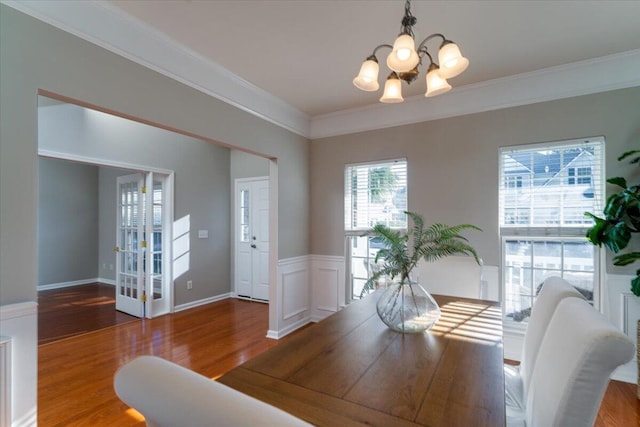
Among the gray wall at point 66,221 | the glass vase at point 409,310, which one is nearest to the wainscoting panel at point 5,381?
the glass vase at point 409,310

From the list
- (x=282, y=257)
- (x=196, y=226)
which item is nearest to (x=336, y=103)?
(x=282, y=257)

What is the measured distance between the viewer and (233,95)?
111 inches

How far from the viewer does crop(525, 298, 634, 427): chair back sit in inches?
29.7

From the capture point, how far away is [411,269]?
1.45m

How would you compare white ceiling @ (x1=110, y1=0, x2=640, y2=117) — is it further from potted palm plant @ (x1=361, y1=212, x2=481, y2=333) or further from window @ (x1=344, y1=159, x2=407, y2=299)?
potted palm plant @ (x1=361, y1=212, x2=481, y2=333)

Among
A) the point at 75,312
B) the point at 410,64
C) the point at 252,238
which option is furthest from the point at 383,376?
the point at 75,312

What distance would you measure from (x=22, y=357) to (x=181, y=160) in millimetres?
3367

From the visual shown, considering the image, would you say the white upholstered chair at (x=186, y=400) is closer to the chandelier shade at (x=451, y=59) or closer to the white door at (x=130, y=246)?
the chandelier shade at (x=451, y=59)

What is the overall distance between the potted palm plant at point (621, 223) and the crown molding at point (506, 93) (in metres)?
0.70

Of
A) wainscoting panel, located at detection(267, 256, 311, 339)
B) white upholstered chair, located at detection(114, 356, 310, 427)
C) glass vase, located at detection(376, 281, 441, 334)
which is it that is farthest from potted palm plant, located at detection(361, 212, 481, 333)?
wainscoting panel, located at detection(267, 256, 311, 339)

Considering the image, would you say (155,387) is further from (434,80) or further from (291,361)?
(434,80)

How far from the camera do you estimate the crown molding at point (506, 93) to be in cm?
247

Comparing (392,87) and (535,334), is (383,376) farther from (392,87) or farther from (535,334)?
(392,87)

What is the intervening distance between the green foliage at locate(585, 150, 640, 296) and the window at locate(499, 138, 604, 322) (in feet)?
0.74
